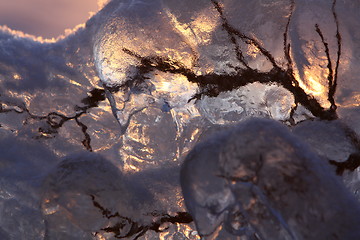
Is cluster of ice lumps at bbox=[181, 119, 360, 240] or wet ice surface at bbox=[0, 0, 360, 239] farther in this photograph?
wet ice surface at bbox=[0, 0, 360, 239]

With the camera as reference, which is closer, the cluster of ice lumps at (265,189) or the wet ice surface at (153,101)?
the cluster of ice lumps at (265,189)

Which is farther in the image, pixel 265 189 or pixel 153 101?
pixel 153 101

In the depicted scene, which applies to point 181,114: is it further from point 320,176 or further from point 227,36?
point 320,176

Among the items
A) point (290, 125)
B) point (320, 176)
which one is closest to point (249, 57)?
point (290, 125)
